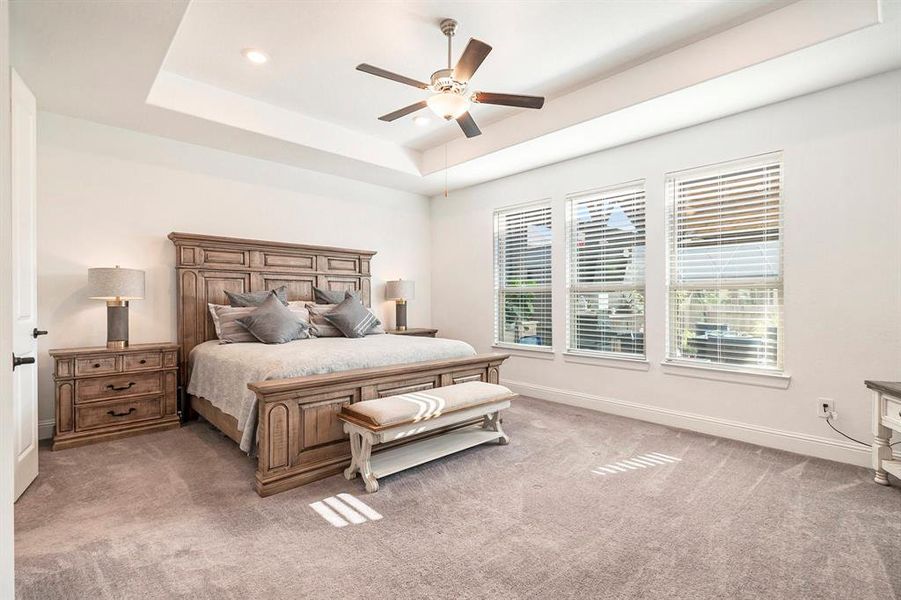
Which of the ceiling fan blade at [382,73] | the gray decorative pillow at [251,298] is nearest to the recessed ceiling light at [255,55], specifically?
the ceiling fan blade at [382,73]

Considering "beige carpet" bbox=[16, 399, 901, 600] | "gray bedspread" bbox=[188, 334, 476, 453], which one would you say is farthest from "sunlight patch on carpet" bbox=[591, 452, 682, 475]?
"gray bedspread" bbox=[188, 334, 476, 453]

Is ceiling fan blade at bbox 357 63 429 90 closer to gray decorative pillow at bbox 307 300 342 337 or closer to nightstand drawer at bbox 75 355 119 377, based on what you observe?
gray decorative pillow at bbox 307 300 342 337

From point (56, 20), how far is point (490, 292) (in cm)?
449

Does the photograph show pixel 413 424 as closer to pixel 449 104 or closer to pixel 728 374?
pixel 449 104

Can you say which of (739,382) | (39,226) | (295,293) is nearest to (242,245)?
(295,293)

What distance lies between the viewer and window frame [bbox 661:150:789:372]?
11.2 feet

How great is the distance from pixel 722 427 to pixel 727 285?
1.20 m

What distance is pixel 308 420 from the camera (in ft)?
9.15

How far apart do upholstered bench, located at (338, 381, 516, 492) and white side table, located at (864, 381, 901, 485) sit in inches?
91.0

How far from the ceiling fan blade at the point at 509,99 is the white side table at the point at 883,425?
276 centimetres

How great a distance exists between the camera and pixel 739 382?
3.61 meters

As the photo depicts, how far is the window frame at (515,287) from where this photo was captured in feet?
16.6

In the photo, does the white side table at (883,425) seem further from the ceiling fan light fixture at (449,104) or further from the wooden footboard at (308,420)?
the ceiling fan light fixture at (449,104)

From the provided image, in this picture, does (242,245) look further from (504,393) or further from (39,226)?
(504,393)
